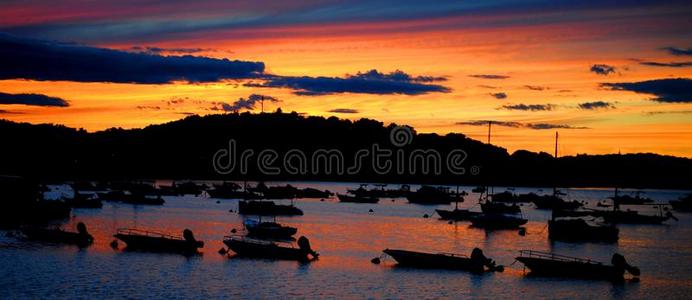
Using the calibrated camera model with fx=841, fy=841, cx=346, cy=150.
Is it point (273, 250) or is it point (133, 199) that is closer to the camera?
point (273, 250)

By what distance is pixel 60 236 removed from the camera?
73250mm

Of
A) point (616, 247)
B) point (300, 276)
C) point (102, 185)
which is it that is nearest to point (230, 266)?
point (300, 276)

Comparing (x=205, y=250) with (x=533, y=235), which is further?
(x=533, y=235)

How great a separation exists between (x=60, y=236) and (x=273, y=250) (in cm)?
2027

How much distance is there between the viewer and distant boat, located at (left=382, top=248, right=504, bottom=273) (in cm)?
6184

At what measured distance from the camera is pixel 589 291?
183ft

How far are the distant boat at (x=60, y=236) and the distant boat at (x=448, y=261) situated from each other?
2758cm

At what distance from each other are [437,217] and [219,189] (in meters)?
64.9

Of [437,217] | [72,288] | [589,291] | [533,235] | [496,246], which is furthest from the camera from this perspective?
[437,217]

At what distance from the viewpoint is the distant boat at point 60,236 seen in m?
72.8

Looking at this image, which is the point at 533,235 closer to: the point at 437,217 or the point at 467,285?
the point at 437,217

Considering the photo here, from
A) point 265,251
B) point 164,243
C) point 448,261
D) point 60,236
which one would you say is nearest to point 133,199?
point 60,236

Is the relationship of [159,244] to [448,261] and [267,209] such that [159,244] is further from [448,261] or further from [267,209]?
[267,209]

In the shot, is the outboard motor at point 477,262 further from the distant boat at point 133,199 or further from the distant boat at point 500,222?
the distant boat at point 133,199
